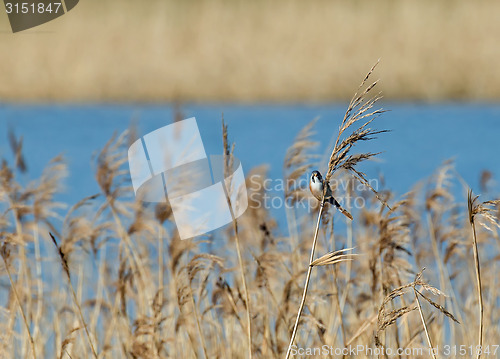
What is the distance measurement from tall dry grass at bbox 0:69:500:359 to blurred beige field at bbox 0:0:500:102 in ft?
34.3

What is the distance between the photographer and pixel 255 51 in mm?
16125

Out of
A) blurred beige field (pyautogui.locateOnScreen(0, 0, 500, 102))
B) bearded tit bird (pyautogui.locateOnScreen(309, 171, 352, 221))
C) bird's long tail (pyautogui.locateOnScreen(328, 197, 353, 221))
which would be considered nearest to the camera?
bird's long tail (pyautogui.locateOnScreen(328, 197, 353, 221))

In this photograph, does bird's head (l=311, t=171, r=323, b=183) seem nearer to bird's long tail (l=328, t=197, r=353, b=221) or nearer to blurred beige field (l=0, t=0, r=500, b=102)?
bird's long tail (l=328, t=197, r=353, b=221)

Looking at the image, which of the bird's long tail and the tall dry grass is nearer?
the bird's long tail

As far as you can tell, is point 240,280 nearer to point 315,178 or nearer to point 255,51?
point 315,178

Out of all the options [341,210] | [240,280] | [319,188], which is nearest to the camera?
[341,210]

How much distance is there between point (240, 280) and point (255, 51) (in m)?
12.6

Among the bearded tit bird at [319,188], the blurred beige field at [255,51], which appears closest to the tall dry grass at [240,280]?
the bearded tit bird at [319,188]

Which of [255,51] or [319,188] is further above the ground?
[255,51]

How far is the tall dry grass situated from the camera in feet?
A: 10.3

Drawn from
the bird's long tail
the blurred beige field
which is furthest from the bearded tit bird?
the blurred beige field

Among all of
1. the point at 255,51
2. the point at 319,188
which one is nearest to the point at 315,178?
the point at 319,188

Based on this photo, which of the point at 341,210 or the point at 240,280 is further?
the point at 240,280

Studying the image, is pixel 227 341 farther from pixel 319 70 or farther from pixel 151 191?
pixel 319 70
